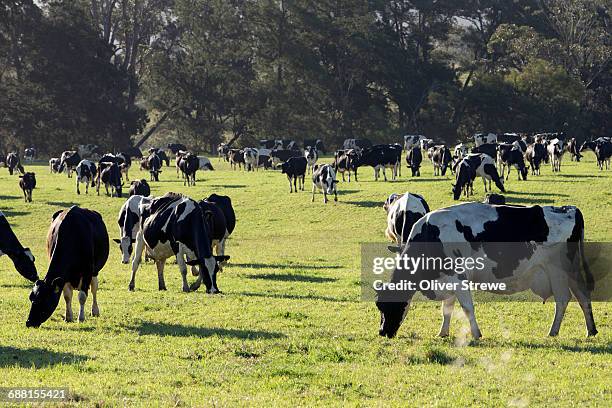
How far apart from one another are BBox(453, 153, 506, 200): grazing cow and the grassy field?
17.4m

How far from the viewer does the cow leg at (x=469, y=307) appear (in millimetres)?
14086

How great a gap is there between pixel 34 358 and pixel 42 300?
2.57m

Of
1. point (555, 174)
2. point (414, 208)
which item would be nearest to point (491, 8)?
point (555, 174)

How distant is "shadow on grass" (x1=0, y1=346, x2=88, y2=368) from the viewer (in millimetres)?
12492

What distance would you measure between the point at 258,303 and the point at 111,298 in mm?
3281

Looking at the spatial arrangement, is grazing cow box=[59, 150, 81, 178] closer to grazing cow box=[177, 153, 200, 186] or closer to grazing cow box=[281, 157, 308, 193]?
grazing cow box=[177, 153, 200, 186]

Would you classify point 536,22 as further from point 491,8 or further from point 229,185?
point 229,185

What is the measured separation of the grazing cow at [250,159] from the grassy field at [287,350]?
41.6 m

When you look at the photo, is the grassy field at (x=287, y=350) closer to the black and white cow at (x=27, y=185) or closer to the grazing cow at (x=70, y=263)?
the grazing cow at (x=70, y=263)

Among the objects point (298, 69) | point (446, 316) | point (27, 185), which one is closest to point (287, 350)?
point (446, 316)

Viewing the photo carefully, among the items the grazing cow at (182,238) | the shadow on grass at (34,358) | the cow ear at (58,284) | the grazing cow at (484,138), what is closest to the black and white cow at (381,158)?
the grazing cow at (484,138)

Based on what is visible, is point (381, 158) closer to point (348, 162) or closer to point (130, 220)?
point (348, 162)

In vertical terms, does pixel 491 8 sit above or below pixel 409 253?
above

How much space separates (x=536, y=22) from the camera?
103062 millimetres
